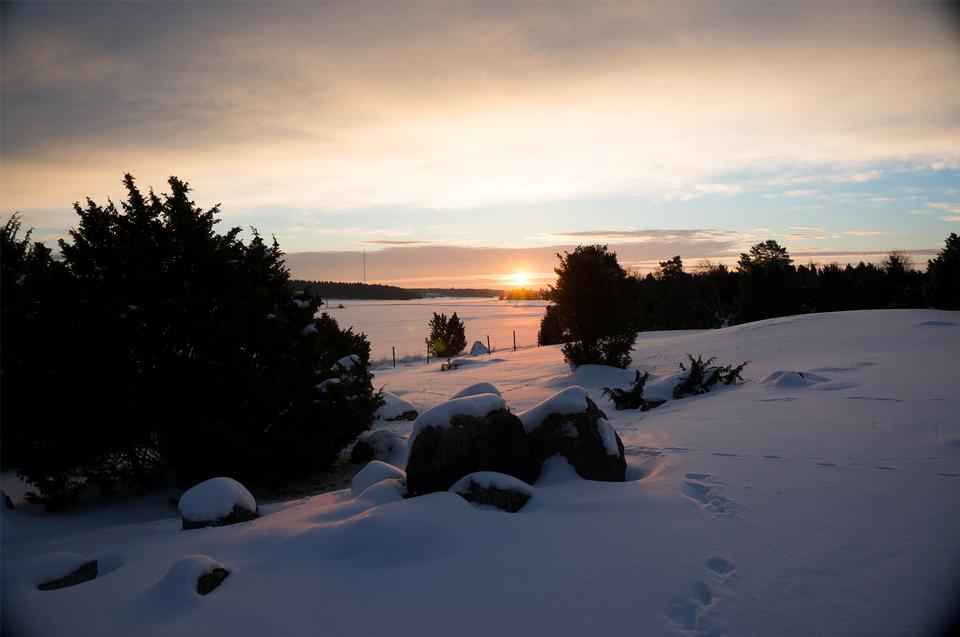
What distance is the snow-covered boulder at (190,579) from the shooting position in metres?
3.84

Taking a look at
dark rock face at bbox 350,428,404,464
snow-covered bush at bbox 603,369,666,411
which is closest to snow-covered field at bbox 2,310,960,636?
dark rock face at bbox 350,428,404,464

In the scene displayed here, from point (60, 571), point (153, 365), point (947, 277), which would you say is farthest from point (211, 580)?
point (947, 277)

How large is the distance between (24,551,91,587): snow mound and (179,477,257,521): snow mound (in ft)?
3.36

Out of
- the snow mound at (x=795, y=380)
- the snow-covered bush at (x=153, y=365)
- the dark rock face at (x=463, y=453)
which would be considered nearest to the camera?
the dark rock face at (x=463, y=453)

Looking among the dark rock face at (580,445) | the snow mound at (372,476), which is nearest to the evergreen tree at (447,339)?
the snow mound at (372,476)

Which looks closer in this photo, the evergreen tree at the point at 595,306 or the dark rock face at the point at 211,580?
the dark rock face at the point at 211,580

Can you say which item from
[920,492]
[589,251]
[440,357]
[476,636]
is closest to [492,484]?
[476,636]

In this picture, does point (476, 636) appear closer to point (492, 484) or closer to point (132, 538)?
point (492, 484)

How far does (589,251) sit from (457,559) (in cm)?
1562

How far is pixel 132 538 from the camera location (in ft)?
18.6

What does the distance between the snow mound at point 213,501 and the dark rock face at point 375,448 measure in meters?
4.54

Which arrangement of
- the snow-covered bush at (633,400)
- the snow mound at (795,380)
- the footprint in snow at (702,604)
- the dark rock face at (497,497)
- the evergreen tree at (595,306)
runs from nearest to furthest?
the footprint in snow at (702,604) → the dark rock face at (497,497) → the snow mound at (795,380) → the snow-covered bush at (633,400) → the evergreen tree at (595,306)

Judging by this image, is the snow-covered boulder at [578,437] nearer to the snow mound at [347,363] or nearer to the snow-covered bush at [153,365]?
the snow-covered bush at [153,365]

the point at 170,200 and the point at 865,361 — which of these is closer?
the point at 170,200
